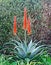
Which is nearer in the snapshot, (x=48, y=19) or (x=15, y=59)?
(x=15, y=59)

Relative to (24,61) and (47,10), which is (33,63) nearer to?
(24,61)

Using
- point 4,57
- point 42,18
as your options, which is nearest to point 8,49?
point 4,57

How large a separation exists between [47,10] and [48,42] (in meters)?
0.95

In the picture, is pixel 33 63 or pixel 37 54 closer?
pixel 33 63

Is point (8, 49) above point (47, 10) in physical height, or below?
below

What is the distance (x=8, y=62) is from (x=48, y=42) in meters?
1.95

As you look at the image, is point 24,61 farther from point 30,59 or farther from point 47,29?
point 47,29

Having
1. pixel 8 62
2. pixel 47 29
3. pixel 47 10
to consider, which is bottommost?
pixel 8 62

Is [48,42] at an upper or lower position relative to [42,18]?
lower

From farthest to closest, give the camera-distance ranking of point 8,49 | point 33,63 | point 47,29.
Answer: point 47,29
point 8,49
point 33,63

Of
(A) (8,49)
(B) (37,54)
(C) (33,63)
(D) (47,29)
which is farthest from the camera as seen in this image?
(D) (47,29)

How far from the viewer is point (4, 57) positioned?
7.30 m

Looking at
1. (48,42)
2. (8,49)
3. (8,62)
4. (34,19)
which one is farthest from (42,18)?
(8,62)

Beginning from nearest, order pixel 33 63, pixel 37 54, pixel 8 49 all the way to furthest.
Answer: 1. pixel 33 63
2. pixel 37 54
3. pixel 8 49
